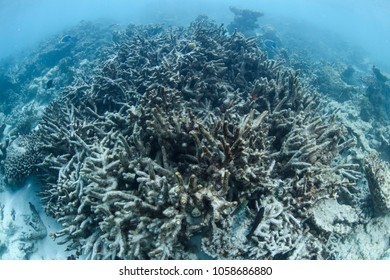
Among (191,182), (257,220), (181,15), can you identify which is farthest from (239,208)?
(181,15)

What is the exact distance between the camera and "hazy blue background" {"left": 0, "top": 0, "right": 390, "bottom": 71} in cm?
3207

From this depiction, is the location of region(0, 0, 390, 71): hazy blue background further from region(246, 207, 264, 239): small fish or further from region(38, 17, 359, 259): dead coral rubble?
region(246, 207, 264, 239): small fish

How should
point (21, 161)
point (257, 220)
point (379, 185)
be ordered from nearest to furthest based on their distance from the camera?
1. point (257, 220)
2. point (379, 185)
3. point (21, 161)

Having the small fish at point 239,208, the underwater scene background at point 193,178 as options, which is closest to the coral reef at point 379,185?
the underwater scene background at point 193,178

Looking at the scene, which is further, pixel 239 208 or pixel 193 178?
pixel 239 208

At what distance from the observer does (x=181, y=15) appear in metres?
29.1

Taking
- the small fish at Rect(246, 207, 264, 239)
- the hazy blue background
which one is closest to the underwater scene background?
the small fish at Rect(246, 207, 264, 239)

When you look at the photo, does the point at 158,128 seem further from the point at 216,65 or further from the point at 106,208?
the point at 216,65

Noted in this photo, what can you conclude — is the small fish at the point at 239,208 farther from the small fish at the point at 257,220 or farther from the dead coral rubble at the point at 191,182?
the small fish at the point at 257,220

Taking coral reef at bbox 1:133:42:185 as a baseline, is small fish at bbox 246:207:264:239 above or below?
above

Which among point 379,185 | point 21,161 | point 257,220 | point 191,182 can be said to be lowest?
point 21,161

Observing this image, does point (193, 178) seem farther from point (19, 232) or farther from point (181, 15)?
point (181, 15)

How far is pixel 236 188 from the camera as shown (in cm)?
321
